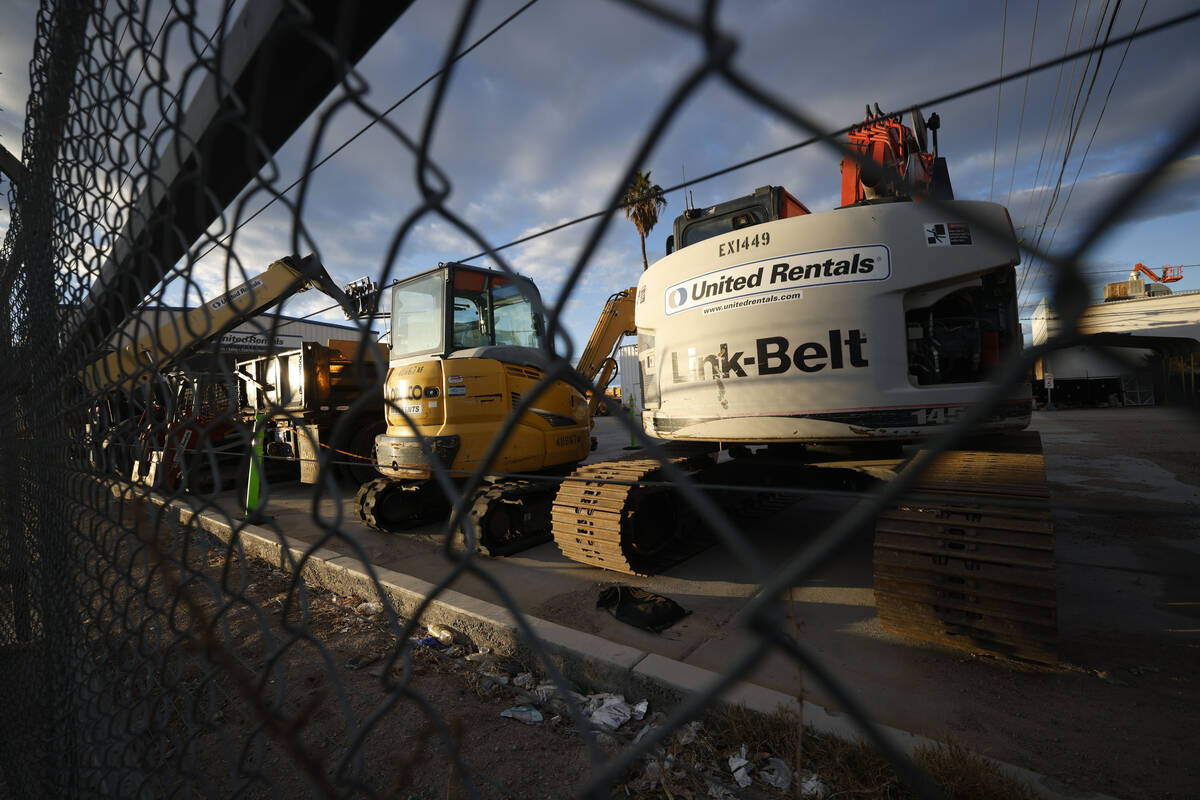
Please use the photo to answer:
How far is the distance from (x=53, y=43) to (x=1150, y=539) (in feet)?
24.0

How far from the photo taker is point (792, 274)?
11.8 ft

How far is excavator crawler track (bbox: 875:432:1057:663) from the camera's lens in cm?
265

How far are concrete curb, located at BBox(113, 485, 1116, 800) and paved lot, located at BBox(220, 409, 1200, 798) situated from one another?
0.64 feet

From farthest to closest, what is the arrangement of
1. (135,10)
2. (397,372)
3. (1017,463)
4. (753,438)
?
(397,372) → (753,438) → (1017,463) → (135,10)

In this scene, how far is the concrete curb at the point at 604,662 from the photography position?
2.08 m

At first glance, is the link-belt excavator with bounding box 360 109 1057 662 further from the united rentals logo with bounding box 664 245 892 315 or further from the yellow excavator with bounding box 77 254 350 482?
the yellow excavator with bounding box 77 254 350 482

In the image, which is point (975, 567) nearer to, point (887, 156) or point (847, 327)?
point (847, 327)

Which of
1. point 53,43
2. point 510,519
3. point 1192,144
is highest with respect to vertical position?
point 53,43

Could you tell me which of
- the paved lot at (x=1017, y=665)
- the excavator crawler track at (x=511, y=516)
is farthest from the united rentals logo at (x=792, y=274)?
the excavator crawler track at (x=511, y=516)

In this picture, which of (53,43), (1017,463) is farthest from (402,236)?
(1017,463)

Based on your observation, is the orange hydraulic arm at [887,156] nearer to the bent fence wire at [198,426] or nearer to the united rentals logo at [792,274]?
the united rentals logo at [792,274]

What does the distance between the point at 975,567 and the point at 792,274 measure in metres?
1.95

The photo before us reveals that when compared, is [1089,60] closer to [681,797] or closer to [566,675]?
[681,797]

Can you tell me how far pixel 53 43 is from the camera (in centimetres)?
156
